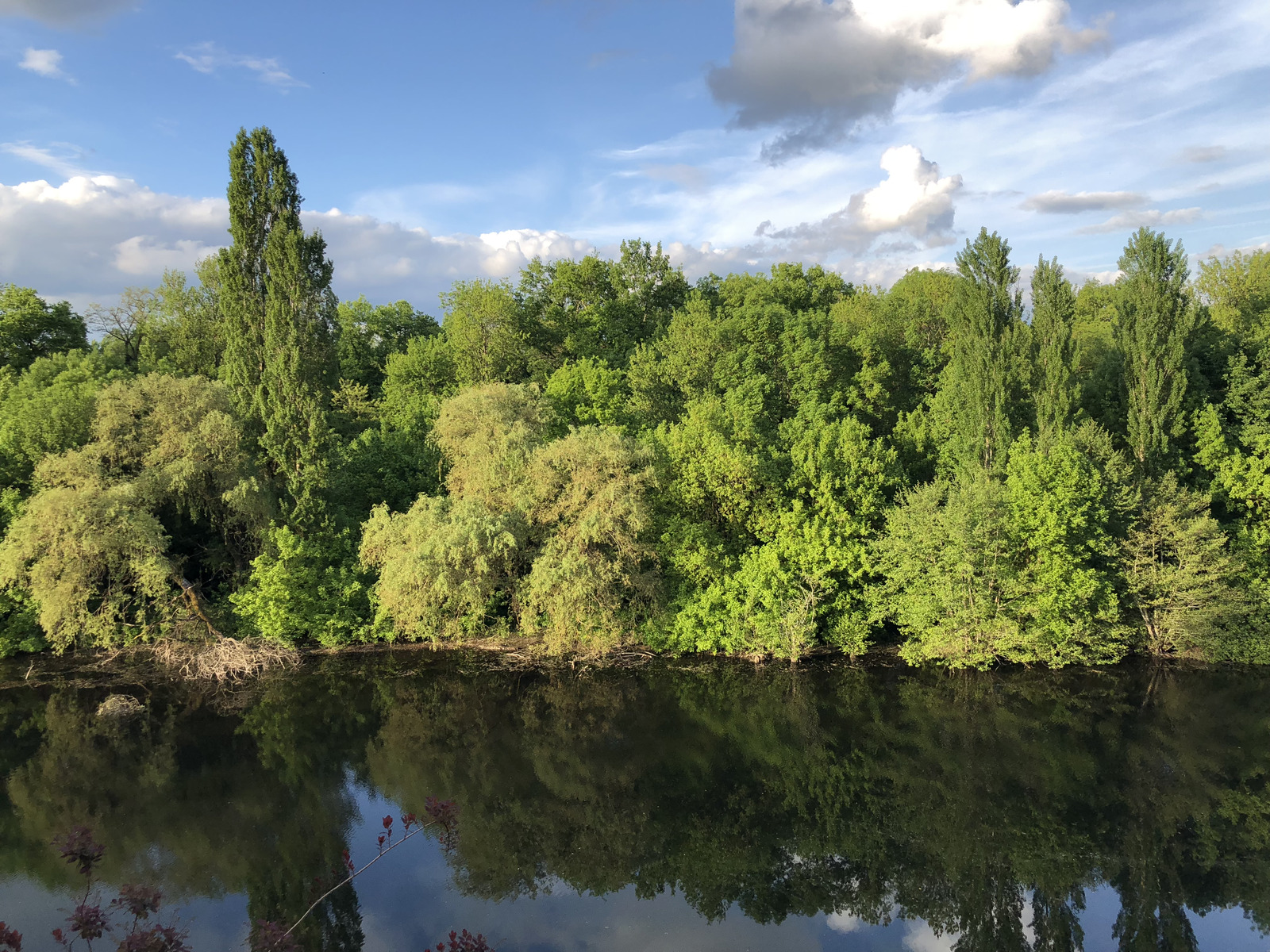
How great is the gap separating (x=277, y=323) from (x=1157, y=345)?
35.4 metres

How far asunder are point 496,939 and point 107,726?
17170 mm

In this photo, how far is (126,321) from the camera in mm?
45750

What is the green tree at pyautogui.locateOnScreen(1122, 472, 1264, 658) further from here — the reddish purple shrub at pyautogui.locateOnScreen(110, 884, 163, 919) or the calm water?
the reddish purple shrub at pyautogui.locateOnScreen(110, 884, 163, 919)

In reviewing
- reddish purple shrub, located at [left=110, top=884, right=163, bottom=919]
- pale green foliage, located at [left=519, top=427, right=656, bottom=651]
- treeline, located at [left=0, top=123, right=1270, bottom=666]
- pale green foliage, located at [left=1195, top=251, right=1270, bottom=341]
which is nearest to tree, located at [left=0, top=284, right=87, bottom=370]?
treeline, located at [left=0, top=123, right=1270, bottom=666]

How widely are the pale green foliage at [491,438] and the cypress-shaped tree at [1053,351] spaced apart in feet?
66.0

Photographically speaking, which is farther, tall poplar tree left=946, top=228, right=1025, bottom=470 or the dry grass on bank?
tall poplar tree left=946, top=228, right=1025, bottom=470

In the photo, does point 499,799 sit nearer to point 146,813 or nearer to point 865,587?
point 146,813

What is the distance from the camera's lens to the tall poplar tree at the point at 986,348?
1238 inches

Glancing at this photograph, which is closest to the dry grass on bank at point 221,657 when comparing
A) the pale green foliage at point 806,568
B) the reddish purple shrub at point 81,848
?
the pale green foliage at point 806,568

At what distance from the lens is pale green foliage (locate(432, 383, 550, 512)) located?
29984 mm

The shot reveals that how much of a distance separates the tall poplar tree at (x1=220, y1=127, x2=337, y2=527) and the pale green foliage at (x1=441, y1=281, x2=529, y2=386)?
44.8 feet

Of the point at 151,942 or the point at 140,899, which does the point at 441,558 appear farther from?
the point at 151,942

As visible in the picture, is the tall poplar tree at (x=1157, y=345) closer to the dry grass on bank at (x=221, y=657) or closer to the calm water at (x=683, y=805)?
the calm water at (x=683, y=805)

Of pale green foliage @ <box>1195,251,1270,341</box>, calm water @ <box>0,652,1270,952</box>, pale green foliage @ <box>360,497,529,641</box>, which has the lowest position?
calm water @ <box>0,652,1270,952</box>
